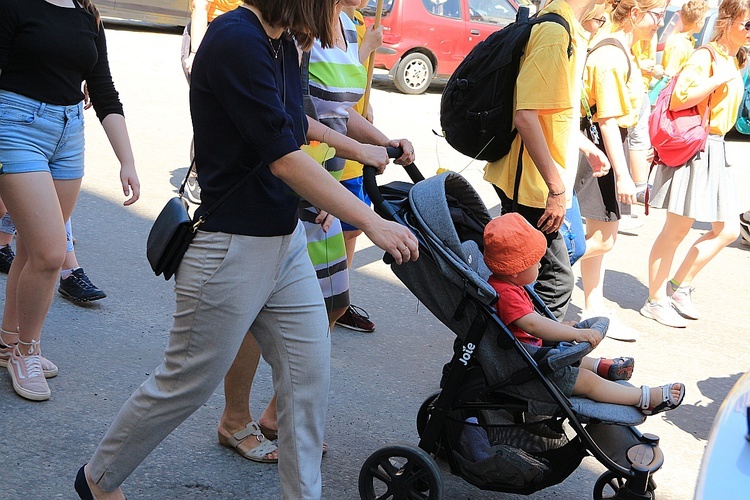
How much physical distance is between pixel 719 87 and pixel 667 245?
1.04 meters

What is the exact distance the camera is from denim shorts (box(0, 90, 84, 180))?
353 centimetres

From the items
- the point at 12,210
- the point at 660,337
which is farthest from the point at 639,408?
the point at 660,337

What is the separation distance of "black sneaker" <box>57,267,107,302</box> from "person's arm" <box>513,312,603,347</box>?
2636mm

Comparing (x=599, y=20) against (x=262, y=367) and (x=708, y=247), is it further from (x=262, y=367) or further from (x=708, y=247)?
(x=262, y=367)

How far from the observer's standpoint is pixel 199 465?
11.4ft

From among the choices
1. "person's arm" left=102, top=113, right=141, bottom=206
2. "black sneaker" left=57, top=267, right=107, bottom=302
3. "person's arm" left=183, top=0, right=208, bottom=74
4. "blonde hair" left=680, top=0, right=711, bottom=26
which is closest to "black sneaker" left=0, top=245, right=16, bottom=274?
"black sneaker" left=57, top=267, right=107, bottom=302

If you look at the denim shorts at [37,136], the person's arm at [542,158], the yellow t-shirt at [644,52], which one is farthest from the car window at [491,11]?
the denim shorts at [37,136]

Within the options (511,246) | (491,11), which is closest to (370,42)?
(511,246)

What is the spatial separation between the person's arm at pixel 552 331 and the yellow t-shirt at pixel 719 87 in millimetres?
3024

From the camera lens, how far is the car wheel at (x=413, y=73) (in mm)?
14391

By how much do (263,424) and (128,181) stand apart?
114 cm

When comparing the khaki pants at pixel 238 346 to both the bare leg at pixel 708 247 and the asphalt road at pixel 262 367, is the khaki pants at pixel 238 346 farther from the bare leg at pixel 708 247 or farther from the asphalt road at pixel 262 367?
the bare leg at pixel 708 247

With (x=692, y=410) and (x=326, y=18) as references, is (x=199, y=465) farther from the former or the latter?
(x=692, y=410)

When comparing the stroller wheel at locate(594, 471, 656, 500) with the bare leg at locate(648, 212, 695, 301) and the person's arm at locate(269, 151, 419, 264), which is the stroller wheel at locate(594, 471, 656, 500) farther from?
the bare leg at locate(648, 212, 695, 301)
